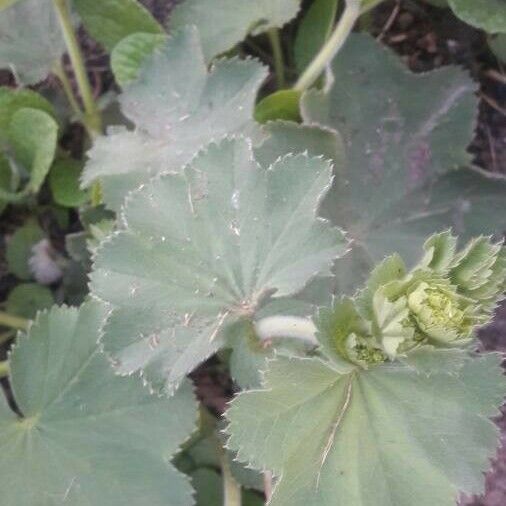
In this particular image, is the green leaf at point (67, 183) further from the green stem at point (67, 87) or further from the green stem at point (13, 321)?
Result: the green stem at point (13, 321)

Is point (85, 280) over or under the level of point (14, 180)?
under

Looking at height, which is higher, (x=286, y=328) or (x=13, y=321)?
(x=286, y=328)

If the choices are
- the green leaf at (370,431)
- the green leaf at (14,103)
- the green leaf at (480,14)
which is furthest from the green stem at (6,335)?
the green leaf at (480,14)

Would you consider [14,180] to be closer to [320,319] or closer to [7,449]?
[7,449]

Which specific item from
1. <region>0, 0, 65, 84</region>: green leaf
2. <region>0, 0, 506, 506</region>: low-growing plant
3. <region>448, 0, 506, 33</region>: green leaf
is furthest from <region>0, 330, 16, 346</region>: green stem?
<region>448, 0, 506, 33</region>: green leaf

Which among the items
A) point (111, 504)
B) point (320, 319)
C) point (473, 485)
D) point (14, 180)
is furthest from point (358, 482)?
point (14, 180)

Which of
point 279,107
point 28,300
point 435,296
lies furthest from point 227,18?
point 435,296

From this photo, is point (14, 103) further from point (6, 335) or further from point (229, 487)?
point (229, 487)

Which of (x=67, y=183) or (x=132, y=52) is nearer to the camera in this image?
(x=132, y=52)
